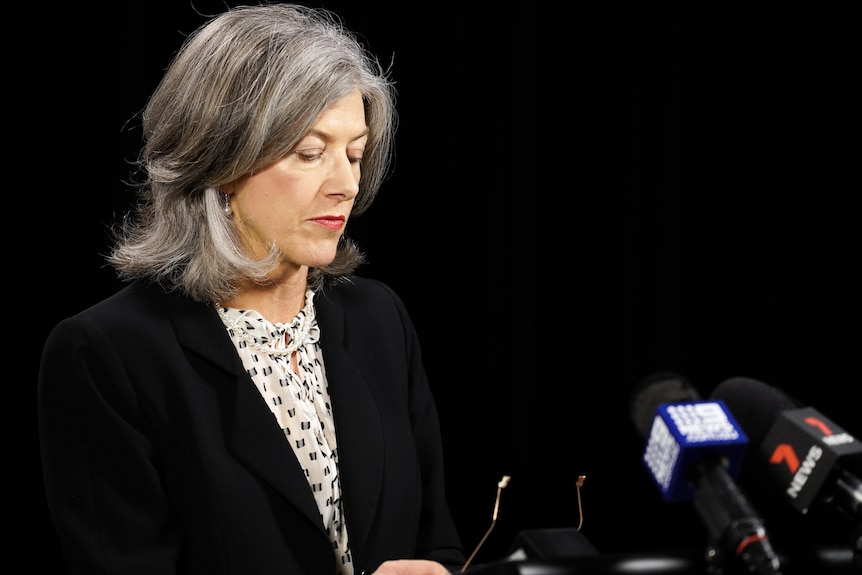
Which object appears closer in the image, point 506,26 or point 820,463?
point 820,463

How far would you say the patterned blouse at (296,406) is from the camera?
1475mm

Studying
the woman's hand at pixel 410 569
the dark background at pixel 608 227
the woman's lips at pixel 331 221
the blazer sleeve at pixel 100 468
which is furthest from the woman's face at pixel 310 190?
the dark background at pixel 608 227

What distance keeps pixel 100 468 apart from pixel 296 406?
29 cm

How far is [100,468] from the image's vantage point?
1340 millimetres

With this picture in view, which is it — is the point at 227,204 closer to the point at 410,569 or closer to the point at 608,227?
the point at 410,569

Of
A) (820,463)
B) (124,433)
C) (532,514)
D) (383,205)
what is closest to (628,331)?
(532,514)

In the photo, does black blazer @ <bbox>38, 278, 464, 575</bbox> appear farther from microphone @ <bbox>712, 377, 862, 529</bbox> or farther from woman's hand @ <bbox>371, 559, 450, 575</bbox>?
microphone @ <bbox>712, 377, 862, 529</bbox>

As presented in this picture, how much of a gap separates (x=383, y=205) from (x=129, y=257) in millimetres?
1003

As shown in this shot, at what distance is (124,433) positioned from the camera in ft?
4.38

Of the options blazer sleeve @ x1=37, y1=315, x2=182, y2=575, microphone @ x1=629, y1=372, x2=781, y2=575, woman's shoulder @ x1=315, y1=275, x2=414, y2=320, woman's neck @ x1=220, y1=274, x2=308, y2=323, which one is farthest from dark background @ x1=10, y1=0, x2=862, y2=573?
microphone @ x1=629, y1=372, x2=781, y2=575

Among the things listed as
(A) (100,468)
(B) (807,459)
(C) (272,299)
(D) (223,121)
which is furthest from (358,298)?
(B) (807,459)

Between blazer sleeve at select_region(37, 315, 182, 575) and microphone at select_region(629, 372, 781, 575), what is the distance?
76 centimetres

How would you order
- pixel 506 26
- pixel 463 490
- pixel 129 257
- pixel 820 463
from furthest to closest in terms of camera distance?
pixel 463 490
pixel 506 26
pixel 129 257
pixel 820 463

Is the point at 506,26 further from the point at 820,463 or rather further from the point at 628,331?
the point at 820,463
